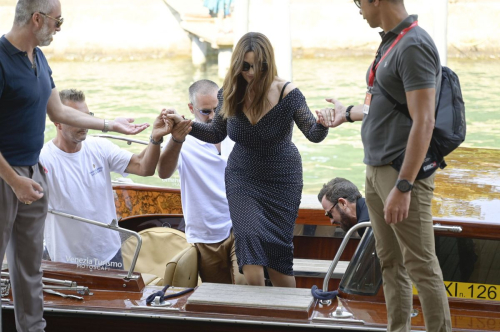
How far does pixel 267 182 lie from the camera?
129 inches

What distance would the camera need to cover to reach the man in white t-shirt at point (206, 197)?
376cm

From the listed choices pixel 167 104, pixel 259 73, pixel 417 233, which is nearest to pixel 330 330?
pixel 417 233

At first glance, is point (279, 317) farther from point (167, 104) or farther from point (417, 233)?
point (167, 104)

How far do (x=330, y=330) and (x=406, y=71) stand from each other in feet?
3.69

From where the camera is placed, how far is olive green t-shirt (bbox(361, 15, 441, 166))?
2.32 m

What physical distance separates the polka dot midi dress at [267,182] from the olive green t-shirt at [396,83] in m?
0.70

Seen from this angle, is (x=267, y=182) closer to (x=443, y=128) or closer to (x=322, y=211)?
(x=322, y=211)

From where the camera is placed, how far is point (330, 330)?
9.65ft

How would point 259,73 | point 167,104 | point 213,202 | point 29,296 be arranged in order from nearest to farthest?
point 29,296, point 259,73, point 213,202, point 167,104

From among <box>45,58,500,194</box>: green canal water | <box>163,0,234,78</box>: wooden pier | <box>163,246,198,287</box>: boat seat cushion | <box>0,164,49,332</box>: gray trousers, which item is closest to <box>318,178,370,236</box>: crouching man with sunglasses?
<box>163,246,198,287</box>: boat seat cushion

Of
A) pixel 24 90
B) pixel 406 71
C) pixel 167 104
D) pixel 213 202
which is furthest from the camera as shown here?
pixel 167 104

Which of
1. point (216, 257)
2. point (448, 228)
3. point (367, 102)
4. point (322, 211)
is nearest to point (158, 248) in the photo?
point (216, 257)

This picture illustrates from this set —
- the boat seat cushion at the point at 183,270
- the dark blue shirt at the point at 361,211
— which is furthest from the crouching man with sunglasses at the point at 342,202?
the boat seat cushion at the point at 183,270

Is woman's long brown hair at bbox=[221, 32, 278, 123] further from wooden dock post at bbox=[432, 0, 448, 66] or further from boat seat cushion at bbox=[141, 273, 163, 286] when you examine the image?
wooden dock post at bbox=[432, 0, 448, 66]
